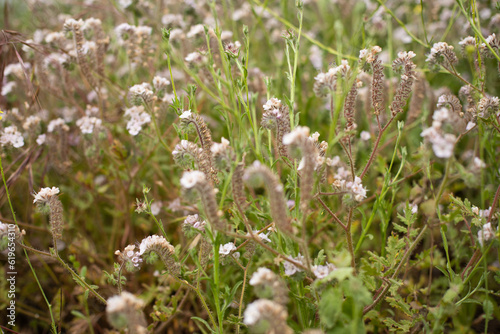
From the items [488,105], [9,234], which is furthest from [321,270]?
[9,234]

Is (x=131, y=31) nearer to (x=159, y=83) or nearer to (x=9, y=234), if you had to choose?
(x=159, y=83)

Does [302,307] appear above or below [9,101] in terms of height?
below

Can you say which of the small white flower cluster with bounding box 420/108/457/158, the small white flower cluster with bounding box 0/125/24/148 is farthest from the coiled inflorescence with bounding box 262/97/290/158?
the small white flower cluster with bounding box 0/125/24/148

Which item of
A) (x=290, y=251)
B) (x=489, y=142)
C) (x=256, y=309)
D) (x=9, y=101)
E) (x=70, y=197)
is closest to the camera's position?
(x=256, y=309)

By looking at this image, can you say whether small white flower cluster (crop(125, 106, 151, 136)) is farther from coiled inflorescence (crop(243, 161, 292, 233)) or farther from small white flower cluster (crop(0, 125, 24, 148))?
coiled inflorescence (crop(243, 161, 292, 233))

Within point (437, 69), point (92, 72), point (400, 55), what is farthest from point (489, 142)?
point (92, 72)

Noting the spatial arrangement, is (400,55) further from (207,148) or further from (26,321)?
(26,321)
